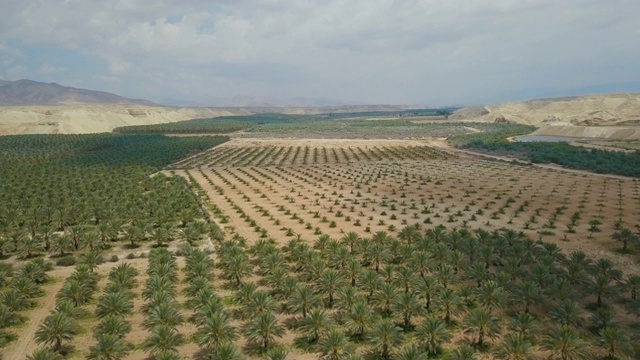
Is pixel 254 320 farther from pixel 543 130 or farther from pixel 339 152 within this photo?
pixel 543 130

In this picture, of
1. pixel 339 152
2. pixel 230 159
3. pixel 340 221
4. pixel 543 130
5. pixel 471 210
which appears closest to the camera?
pixel 340 221

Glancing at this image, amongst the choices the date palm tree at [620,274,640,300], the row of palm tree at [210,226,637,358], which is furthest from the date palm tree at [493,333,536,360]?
the date palm tree at [620,274,640,300]

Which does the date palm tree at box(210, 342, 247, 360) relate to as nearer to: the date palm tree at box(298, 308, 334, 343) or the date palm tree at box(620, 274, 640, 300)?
the date palm tree at box(298, 308, 334, 343)

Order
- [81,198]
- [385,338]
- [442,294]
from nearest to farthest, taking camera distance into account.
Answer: [385,338], [442,294], [81,198]

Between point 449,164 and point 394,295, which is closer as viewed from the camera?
point 394,295

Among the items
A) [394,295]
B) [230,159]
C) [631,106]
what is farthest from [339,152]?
[631,106]

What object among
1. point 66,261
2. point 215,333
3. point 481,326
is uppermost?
point 215,333

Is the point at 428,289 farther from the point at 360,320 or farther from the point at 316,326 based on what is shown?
the point at 316,326

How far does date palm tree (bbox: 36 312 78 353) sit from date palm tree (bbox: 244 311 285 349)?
885cm

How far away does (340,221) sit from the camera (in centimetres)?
4781

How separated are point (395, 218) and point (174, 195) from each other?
91.5 ft

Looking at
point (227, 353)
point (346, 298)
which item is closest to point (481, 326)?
point (346, 298)

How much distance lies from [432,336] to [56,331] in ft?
60.1

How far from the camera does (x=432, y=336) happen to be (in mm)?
21266
